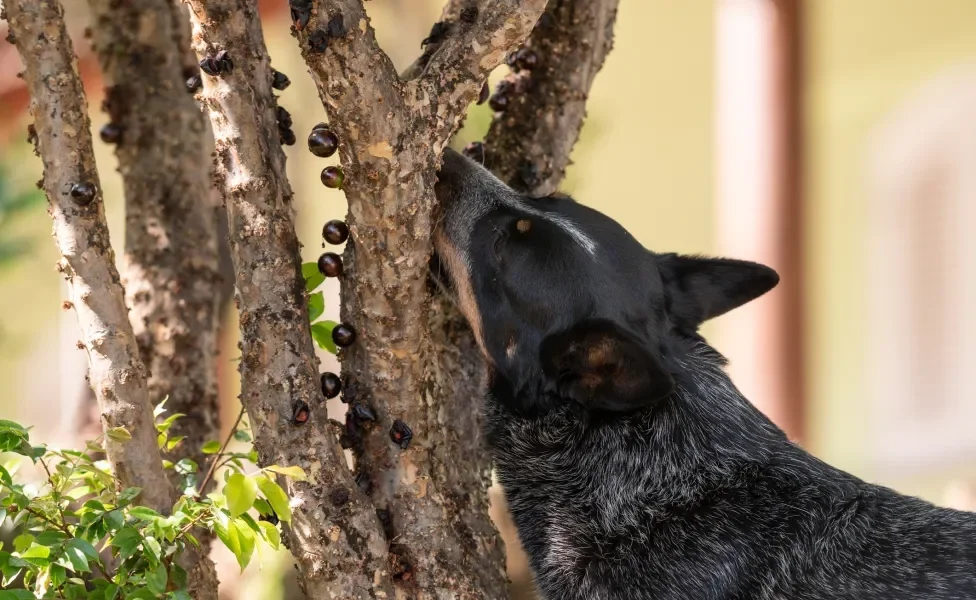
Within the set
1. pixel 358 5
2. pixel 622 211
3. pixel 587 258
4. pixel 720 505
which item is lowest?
pixel 720 505

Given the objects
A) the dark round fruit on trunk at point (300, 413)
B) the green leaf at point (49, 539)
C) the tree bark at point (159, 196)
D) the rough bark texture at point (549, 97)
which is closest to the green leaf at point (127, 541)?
the green leaf at point (49, 539)

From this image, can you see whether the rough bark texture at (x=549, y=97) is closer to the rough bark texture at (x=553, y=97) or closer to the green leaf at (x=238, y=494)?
the rough bark texture at (x=553, y=97)

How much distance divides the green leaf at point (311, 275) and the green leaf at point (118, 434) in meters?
0.62

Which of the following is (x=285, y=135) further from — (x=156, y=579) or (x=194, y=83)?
(x=156, y=579)

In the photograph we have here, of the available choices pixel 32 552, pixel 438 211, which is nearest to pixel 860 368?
pixel 438 211

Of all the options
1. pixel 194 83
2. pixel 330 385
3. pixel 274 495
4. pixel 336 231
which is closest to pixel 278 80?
pixel 194 83

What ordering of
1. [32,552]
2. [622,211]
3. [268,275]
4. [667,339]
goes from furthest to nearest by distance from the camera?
[622,211] → [667,339] → [268,275] → [32,552]

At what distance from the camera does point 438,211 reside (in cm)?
310

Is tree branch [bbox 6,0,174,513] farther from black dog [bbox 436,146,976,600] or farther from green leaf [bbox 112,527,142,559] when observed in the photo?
black dog [bbox 436,146,976,600]

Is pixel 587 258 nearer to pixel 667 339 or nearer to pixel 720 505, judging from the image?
pixel 667 339

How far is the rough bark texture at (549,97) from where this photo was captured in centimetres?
369

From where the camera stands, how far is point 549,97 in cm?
372

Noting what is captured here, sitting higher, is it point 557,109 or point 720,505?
point 557,109

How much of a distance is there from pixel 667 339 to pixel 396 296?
98 cm
